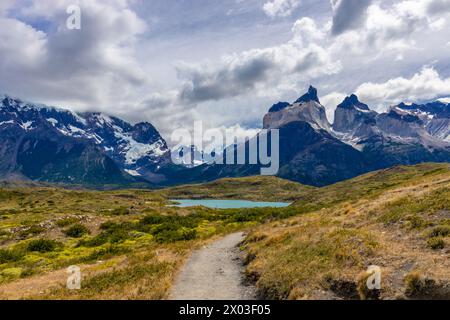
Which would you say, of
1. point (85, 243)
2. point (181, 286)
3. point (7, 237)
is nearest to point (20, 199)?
point (7, 237)

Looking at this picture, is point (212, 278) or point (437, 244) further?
point (212, 278)

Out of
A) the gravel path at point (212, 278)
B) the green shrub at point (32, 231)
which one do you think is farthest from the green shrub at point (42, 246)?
the gravel path at point (212, 278)

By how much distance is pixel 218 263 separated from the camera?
108ft

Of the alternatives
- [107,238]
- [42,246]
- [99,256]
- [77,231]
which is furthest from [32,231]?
[99,256]

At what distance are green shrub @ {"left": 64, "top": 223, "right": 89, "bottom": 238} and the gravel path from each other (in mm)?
25794

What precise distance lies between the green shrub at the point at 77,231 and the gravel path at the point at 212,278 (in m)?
25.8

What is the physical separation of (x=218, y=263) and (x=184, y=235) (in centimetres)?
1911

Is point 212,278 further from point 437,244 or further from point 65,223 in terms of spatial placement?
point 65,223

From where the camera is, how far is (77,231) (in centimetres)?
5744

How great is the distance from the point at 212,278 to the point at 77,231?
37.5 meters

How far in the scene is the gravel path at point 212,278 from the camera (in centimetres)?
2209

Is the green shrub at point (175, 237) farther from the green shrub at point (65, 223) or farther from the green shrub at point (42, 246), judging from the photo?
the green shrub at point (65, 223)

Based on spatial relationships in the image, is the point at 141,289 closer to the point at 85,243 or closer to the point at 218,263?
the point at 218,263

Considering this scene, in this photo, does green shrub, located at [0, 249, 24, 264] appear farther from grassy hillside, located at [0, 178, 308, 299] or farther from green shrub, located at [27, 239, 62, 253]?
green shrub, located at [27, 239, 62, 253]
